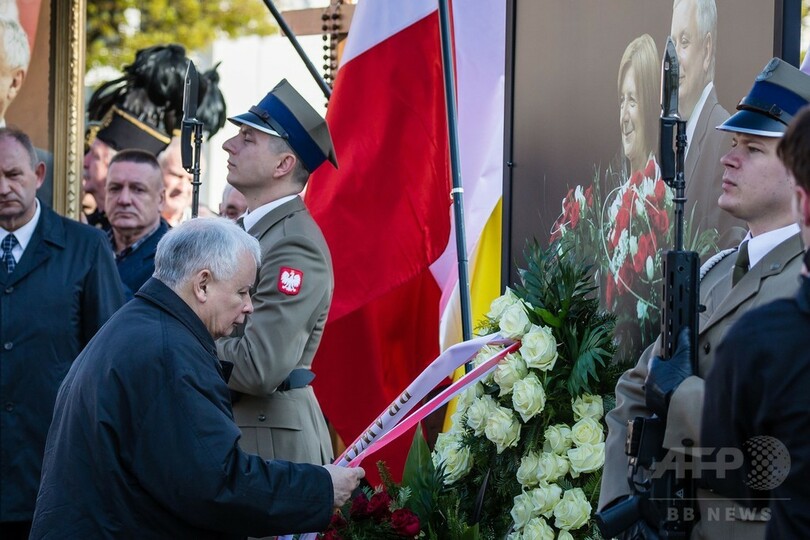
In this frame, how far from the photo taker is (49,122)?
8117mm

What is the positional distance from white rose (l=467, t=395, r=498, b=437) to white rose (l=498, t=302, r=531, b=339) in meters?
0.23

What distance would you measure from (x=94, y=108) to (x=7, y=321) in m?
4.75

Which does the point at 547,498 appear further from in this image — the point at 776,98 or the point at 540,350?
the point at 776,98

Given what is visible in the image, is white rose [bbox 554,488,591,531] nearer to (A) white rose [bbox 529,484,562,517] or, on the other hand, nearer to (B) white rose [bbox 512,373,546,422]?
(A) white rose [bbox 529,484,562,517]

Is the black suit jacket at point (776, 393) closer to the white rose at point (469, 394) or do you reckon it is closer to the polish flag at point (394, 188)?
the white rose at point (469, 394)

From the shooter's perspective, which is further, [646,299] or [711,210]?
[646,299]

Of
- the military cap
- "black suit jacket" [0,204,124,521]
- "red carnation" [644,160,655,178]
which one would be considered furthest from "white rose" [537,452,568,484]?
the military cap

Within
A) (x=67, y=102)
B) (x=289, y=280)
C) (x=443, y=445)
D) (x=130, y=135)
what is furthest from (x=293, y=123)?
(x=130, y=135)

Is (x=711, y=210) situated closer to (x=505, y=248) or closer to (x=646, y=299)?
(x=646, y=299)

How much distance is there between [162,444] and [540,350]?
4.36 ft

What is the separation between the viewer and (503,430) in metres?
4.07

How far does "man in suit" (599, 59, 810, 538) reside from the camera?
3.17 m

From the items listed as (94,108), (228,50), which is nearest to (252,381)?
(94,108)

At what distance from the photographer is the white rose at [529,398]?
4020 mm
